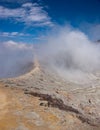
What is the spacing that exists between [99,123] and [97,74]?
2138 centimetres

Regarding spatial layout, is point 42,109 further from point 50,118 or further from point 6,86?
point 6,86

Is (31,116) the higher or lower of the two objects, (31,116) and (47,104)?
the lower

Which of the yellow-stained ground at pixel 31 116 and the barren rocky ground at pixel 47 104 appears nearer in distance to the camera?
the yellow-stained ground at pixel 31 116

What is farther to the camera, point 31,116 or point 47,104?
point 47,104

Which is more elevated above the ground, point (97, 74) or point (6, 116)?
point (97, 74)

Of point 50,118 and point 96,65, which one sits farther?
point 96,65

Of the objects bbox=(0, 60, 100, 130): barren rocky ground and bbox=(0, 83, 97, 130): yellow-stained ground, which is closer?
bbox=(0, 83, 97, 130): yellow-stained ground

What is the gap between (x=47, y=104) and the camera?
3512cm

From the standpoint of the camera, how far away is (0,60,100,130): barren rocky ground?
3058cm

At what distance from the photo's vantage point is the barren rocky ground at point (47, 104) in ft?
100

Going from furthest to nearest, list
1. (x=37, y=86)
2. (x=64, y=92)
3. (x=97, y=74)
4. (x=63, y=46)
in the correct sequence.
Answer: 1. (x=63, y=46)
2. (x=97, y=74)
3. (x=37, y=86)
4. (x=64, y=92)

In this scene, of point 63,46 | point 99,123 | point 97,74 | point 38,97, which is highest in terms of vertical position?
point 63,46

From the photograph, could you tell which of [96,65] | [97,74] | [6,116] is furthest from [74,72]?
[6,116]

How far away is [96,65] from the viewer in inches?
2394
